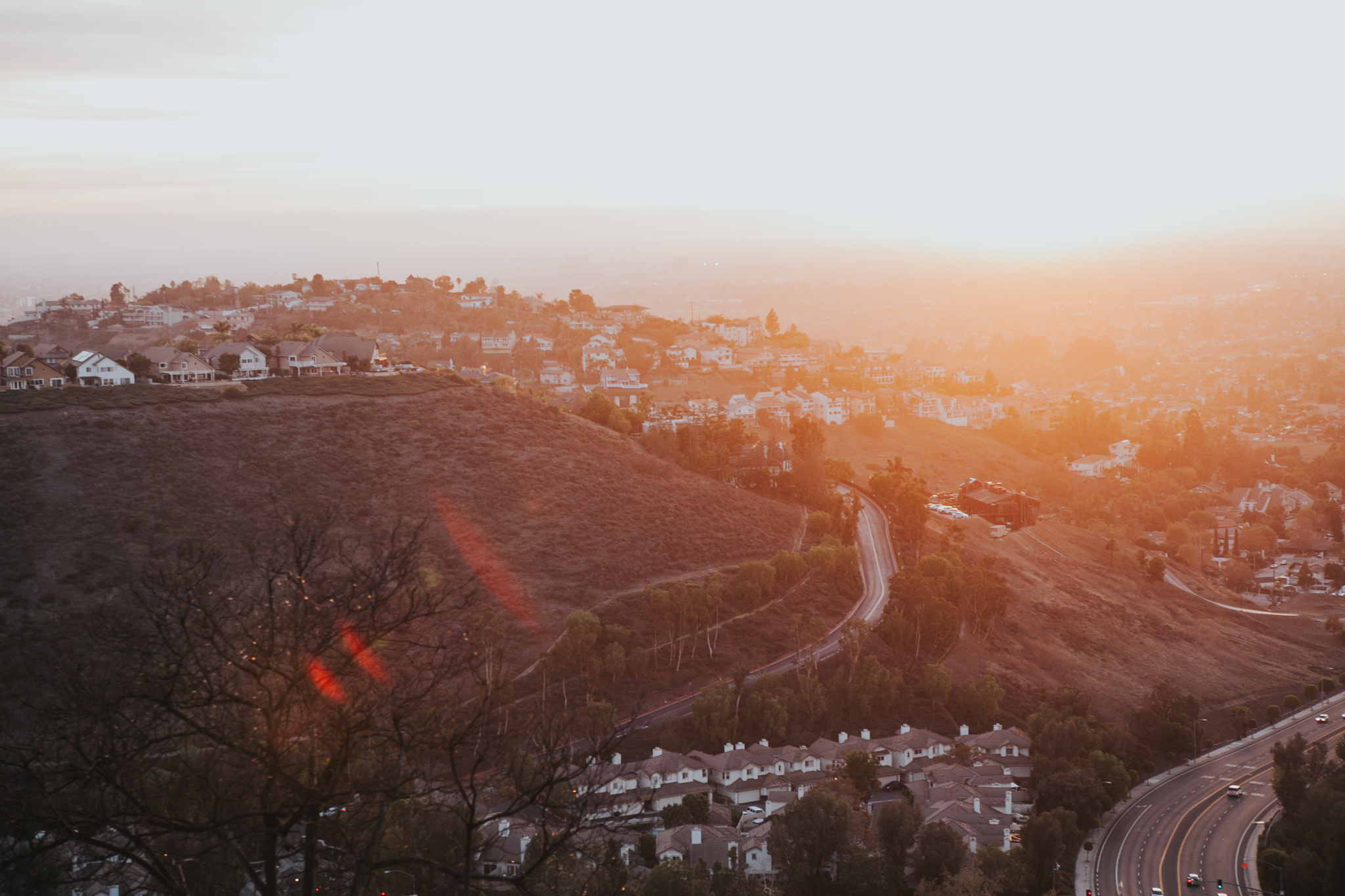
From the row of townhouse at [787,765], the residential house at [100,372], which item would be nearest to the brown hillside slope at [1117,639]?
the row of townhouse at [787,765]

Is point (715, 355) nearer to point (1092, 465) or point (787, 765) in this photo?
point (1092, 465)

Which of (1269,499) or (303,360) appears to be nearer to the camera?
(303,360)

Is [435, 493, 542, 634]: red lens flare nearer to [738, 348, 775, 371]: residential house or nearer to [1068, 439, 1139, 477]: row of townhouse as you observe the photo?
[738, 348, 775, 371]: residential house

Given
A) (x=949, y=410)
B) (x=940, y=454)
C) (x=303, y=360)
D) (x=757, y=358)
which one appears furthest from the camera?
(x=757, y=358)

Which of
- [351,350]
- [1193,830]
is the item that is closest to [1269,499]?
[1193,830]

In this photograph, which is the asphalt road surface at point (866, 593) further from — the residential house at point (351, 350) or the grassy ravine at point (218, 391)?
the residential house at point (351, 350)

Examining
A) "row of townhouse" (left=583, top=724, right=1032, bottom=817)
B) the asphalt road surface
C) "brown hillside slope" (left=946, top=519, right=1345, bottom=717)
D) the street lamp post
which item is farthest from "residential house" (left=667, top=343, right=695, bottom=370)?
"row of townhouse" (left=583, top=724, right=1032, bottom=817)

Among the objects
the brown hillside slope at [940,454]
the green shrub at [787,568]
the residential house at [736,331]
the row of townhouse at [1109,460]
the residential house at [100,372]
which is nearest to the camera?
the green shrub at [787,568]
